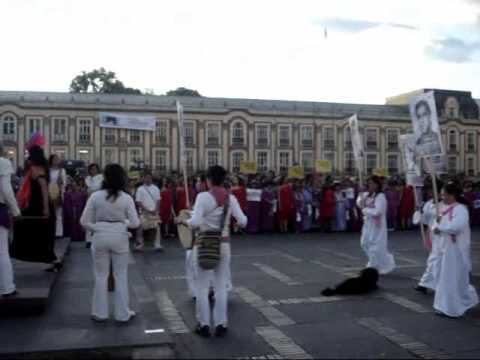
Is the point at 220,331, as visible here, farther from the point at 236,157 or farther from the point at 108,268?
the point at 236,157

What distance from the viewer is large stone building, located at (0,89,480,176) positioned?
63062 millimetres

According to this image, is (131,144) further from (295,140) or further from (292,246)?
(292,246)

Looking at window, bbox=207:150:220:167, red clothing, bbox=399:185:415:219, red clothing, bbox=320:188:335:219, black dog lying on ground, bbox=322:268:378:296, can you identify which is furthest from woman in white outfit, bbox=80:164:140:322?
window, bbox=207:150:220:167

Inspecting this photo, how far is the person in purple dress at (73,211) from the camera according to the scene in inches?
600

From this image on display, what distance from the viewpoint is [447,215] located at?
7.64 metres

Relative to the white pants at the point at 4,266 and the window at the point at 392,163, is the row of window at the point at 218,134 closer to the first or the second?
the window at the point at 392,163

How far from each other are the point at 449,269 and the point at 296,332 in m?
2.29

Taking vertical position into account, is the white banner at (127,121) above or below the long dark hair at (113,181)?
above

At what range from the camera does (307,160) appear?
2817 inches

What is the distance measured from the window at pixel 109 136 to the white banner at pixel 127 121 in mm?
1226

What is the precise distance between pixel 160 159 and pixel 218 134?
→ 7.21 m

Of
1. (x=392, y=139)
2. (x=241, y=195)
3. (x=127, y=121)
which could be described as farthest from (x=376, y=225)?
(x=392, y=139)

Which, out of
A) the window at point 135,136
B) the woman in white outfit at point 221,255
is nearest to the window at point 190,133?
the window at point 135,136

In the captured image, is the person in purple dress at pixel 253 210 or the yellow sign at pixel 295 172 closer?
the person in purple dress at pixel 253 210
